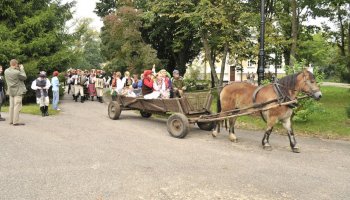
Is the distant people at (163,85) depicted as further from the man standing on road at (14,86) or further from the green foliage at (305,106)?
the man standing on road at (14,86)

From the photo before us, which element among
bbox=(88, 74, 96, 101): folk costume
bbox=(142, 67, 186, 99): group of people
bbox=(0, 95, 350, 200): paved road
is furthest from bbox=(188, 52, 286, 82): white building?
bbox=(88, 74, 96, 101): folk costume

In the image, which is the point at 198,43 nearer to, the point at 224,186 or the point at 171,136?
the point at 171,136

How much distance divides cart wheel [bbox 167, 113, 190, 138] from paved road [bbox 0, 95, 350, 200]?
0.27 metres

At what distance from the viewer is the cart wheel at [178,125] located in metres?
10.1

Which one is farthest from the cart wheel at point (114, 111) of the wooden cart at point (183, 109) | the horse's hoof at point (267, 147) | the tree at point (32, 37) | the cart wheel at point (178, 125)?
the tree at point (32, 37)

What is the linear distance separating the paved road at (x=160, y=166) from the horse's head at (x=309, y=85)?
1.47 meters

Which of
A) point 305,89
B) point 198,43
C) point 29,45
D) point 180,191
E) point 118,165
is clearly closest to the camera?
point 180,191

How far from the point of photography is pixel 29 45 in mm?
18469

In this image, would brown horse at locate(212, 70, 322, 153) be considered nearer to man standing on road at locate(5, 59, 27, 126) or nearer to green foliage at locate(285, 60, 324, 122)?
green foliage at locate(285, 60, 324, 122)

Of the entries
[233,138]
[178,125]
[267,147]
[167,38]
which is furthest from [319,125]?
[167,38]

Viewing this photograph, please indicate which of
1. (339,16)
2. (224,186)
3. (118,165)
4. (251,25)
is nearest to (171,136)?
(118,165)

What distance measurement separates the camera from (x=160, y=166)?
7.32 meters

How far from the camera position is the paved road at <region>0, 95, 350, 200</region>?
5.87 meters

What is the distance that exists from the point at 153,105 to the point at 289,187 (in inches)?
244
